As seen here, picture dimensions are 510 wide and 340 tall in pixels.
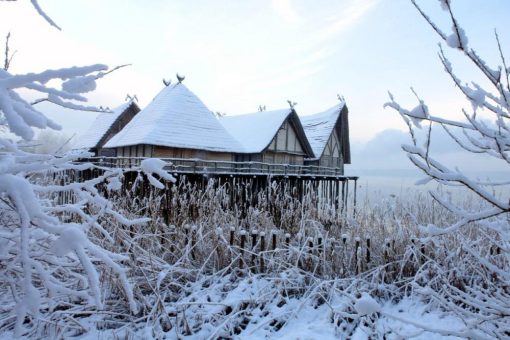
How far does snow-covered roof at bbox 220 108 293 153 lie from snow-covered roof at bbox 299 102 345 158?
3.82m

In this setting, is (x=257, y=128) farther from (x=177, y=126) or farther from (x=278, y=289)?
(x=278, y=289)

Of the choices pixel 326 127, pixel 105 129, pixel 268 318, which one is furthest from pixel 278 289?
pixel 326 127

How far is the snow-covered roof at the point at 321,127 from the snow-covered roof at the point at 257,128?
12.5ft

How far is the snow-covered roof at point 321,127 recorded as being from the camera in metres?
20.7

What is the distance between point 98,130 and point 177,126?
28.3 ft

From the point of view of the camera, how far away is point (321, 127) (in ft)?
71.2

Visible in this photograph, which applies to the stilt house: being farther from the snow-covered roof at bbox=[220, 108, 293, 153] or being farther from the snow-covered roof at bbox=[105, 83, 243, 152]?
the snow-covered roof at bbox=[220, 108, 293, 153]

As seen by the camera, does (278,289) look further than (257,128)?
No

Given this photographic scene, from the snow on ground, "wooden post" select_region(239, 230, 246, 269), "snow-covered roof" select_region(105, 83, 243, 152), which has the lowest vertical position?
the snow on ground

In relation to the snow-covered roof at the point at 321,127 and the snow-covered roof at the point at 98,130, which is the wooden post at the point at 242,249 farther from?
the snow-covered roof at the point at 98,130

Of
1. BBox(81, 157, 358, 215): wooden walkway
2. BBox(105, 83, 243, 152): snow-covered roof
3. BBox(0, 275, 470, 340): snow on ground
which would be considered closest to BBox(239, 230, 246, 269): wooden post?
BBox(0, 275, 470, 340): snow on ground

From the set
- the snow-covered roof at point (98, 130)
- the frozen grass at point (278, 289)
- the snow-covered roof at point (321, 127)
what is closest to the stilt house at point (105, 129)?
the snow-covered roof at point (98, 130)

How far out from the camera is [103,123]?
794 inches

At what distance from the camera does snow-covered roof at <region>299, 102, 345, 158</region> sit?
20.7 meters
